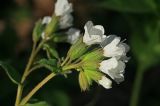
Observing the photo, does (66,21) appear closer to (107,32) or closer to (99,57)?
(99,57)

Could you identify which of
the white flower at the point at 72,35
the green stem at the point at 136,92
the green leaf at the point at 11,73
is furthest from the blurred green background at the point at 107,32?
the green leaf at the point at 11,73

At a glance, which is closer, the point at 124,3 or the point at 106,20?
the point at 124,3

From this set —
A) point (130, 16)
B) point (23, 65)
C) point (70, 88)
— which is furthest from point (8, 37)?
point (130, 16)

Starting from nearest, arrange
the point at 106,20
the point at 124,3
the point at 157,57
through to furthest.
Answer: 1. the point at 124,3
2. the point at 157,57
3. the point at 106,20

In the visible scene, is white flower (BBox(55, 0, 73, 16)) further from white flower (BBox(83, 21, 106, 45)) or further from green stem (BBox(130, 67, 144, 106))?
green stem (BBox(130, 67, 144, 106))

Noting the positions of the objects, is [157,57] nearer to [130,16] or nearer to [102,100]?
[130,16]

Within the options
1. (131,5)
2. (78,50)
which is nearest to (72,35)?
(78,50)
